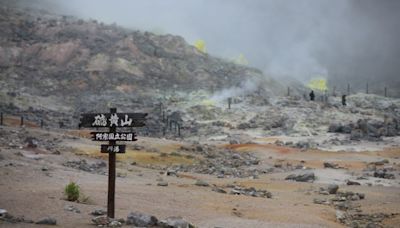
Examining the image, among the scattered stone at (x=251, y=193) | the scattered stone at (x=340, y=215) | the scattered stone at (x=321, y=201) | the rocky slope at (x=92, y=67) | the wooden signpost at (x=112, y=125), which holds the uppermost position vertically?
the rocky slope at (x=92, y=67)

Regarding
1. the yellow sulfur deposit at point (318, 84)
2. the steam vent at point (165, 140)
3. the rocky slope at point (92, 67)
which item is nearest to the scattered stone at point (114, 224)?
the steam vent at point (165, 140)

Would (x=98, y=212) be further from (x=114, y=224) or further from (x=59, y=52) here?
(x=59, y=52)

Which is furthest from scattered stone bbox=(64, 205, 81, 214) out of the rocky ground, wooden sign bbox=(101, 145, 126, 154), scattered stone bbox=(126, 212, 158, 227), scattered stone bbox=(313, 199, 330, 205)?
scattered stone bbox=(313, 199, 330, 205)

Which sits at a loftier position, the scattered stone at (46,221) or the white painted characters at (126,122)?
the white painted characters at (126,122)

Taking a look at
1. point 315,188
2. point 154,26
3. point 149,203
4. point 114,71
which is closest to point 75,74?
point 114,71

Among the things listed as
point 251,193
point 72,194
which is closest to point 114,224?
point 72,194

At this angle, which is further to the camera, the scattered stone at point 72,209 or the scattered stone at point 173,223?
the scattered stone at point 72,209

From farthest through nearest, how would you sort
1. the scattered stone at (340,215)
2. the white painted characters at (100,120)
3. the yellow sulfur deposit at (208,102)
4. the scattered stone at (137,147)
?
the yellow sulfur deposit at (208,102) < the scattered stone at (137,147) < the scattered stone at (340,215) < the white painted characters at (100,120)

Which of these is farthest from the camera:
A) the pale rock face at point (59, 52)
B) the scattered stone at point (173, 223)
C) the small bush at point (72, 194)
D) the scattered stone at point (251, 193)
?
the pale rock face at point (59, 52)

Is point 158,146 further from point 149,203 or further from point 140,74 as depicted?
point 140,74

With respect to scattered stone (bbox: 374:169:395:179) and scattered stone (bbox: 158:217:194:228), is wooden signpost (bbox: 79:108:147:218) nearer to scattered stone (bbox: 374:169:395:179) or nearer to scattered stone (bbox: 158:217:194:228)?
scattered stone (bbox: 158:217:194:228)

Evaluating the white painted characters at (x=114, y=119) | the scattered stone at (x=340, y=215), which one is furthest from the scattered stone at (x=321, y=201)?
the white painted characters at (x=114, y=119)

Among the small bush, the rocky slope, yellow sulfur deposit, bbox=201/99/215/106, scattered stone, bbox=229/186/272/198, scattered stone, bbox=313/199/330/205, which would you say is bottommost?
scattered stone, bbox=313/199/330/205

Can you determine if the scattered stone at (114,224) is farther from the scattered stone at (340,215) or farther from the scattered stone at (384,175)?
the scattered stone at (384,175)
